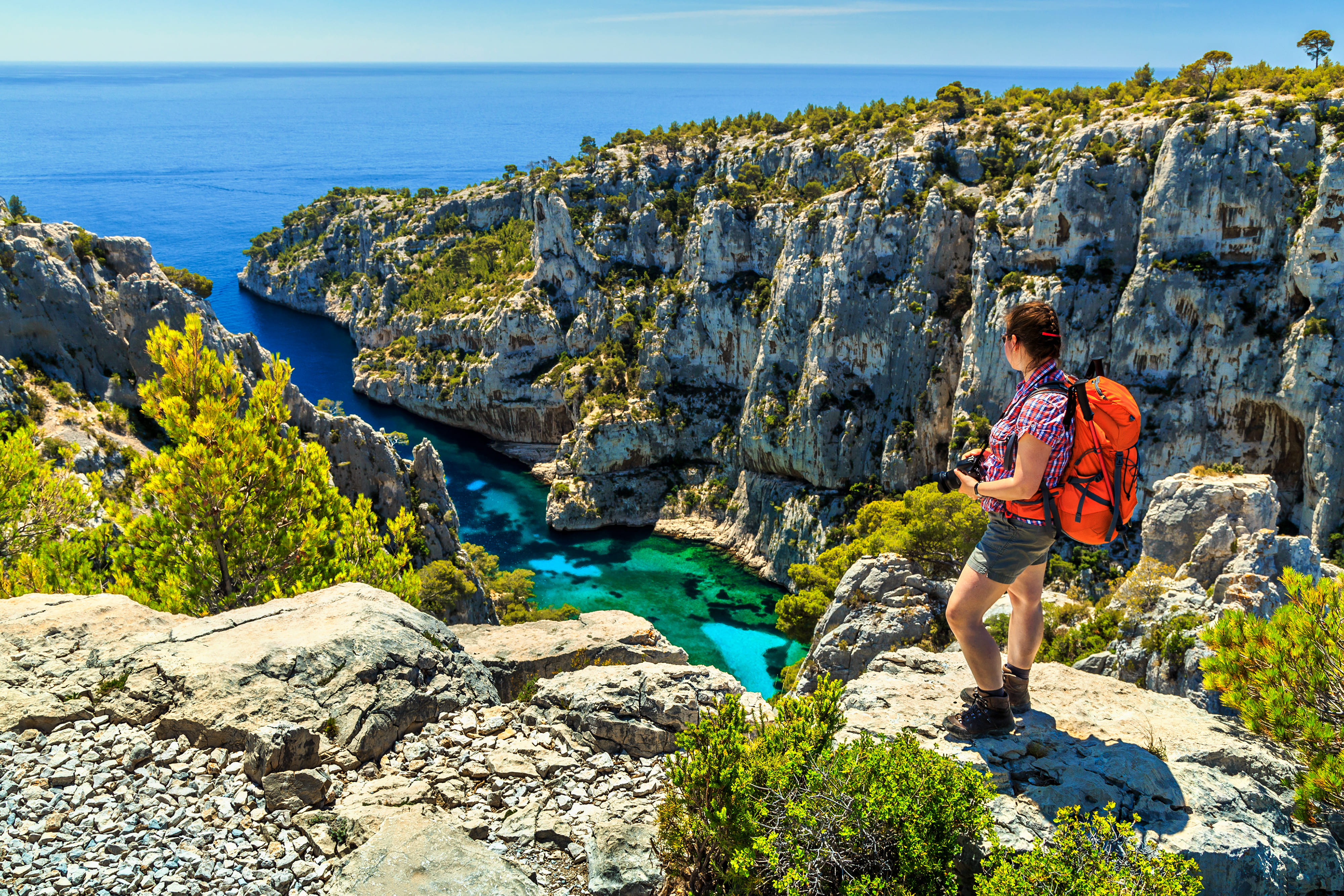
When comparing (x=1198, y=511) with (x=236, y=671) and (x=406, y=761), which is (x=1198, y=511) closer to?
(x=406, y=761)

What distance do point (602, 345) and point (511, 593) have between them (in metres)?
37.8

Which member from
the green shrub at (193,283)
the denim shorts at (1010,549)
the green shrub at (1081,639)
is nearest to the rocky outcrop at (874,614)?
the green shrub at (1081,639)

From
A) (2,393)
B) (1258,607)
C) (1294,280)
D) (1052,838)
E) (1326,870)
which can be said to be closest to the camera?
(1052,838)

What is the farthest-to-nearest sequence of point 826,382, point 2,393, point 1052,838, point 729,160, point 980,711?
point 729,160 → point 826,382 → point 2,393 → point 980,711 → point 1052,838

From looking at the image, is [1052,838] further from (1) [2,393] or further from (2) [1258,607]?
(1) [2,393]

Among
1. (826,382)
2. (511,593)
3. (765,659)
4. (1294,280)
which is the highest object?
(1294,280)

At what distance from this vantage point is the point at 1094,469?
6.34 metres

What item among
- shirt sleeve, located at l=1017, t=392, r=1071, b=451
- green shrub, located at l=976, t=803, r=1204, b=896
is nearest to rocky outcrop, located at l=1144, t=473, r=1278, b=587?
shirt sleeve, located at l=1017, t=392, r=1071, b=451

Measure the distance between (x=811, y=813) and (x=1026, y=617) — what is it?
3107 millimetres

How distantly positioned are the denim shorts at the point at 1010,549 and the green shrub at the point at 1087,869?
2.00m

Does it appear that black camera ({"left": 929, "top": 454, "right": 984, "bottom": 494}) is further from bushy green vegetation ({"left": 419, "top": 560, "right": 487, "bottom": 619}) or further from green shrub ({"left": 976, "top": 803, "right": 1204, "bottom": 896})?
bushy green vegetation ({"left": 419, "top": 560, "right": 487, "bottom": 619})

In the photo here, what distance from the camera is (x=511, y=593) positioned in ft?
131

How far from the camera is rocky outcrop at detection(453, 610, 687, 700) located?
11.8 metres

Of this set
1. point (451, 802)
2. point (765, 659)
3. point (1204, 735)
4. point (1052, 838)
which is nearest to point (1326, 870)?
point (1204, 735)
